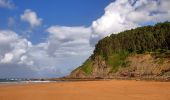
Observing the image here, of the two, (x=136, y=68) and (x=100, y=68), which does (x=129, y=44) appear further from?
(x=136, y=68)

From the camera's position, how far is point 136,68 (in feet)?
340

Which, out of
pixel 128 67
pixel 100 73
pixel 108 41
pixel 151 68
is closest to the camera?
pixel 151 68

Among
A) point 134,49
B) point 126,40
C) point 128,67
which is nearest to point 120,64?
point 128,67

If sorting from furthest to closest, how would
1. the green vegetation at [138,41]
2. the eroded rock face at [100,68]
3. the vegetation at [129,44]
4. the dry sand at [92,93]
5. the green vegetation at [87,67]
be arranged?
the green vegetation at [87,67] < the green vegetation at [138,41] < the eroded rock face at [100,68] < the vegetation at [129,44] < the dry sand at [92,93]

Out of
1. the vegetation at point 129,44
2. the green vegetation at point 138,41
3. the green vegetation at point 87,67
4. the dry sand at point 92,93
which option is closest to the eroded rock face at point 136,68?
the green vegetation at point 87,67

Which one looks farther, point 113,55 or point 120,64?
point 113,55

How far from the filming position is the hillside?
3900 inches

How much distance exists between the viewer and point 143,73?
97375 millimetres

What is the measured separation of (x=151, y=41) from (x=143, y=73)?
1091 inches

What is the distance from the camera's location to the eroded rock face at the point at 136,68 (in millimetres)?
91275

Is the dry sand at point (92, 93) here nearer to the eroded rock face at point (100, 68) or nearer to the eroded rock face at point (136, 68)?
the eroded rock face at point (136, 68)

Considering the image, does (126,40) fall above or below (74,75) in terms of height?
above

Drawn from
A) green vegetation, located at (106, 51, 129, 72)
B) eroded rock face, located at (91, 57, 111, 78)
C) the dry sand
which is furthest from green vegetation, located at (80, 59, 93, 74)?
the dry sand

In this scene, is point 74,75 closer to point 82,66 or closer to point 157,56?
point 82,66
